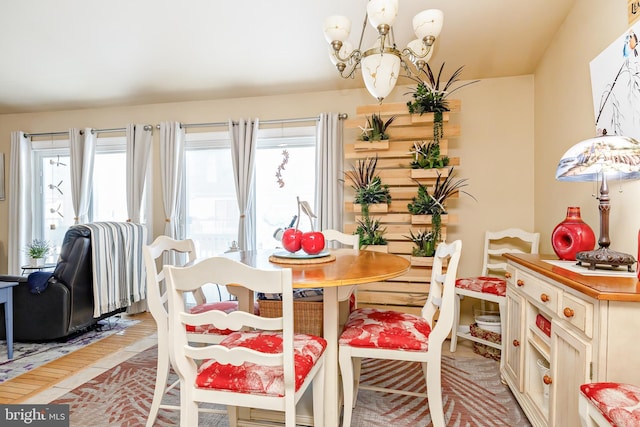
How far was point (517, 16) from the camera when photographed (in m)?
2.64

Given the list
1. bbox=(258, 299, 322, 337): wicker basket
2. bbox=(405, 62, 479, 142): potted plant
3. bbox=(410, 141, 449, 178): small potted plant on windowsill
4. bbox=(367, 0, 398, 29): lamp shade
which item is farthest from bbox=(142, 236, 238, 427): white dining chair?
bbox=(405, 62, 479, 142): potted plant

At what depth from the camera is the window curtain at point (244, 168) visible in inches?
153

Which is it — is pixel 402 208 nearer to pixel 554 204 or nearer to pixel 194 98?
pixel 554 204

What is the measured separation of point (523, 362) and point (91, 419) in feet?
7.68

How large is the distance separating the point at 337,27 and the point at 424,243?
1.92 metres

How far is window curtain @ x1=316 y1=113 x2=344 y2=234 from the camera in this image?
366cm

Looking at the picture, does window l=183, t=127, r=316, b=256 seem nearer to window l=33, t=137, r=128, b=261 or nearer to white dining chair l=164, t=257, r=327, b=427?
window l=33, t=137, r=128, b=261

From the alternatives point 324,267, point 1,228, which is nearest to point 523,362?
point 324,267

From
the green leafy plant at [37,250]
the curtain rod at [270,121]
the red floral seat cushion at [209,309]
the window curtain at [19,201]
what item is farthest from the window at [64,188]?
the red floral seat cushion at [209,309]

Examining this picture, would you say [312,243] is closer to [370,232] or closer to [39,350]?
[370,232]

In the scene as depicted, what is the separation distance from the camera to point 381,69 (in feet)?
5.68

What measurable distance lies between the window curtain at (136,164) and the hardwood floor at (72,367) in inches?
56.1

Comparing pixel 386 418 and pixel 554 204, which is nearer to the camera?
pixel 386 418

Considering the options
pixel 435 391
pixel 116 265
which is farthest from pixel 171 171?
pixel 435 391
